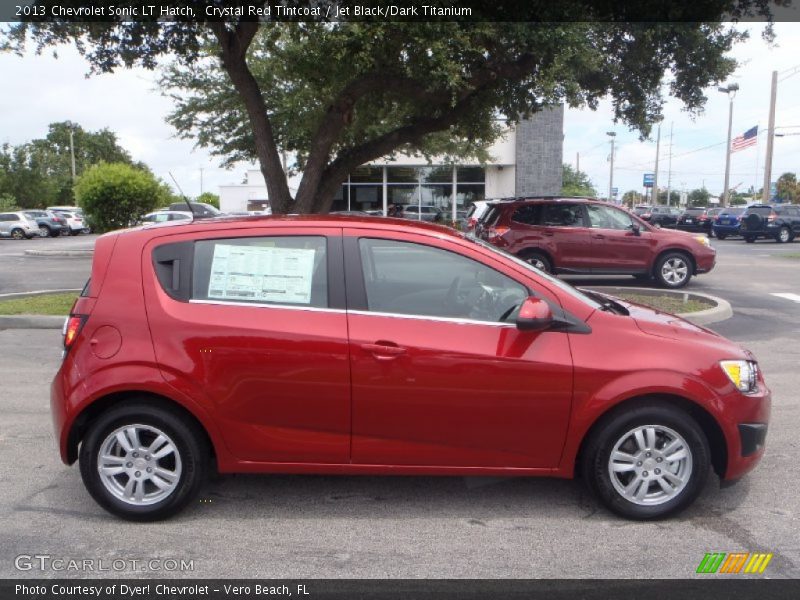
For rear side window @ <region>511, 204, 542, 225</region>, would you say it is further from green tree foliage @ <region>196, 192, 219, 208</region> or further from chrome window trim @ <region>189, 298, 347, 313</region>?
green tree foliage @ <region>196, 192, 219, 208</region>

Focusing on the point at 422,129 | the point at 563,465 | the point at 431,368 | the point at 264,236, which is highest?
Answer: the point at 422,129

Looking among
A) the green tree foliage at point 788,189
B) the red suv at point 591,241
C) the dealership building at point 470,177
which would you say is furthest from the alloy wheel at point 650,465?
the green tree foliage at point 788,189

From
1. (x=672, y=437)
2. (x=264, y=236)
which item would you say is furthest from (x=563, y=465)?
(x=264, y=236)

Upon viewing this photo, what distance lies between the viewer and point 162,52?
13047 millimetres

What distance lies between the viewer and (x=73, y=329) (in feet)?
13.9

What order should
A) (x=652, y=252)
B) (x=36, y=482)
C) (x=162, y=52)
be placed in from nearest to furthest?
1. (x=36, y=482)
2. (x=162, y=52)
3. (x=652, y=252)

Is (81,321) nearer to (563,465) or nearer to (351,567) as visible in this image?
(351,567)

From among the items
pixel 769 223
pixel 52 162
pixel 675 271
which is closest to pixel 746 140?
pixel 769 223

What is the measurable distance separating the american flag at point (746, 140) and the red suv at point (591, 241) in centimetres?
3029

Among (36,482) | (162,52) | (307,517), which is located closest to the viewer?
(307,517)

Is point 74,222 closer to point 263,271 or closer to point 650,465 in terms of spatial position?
point 263,271

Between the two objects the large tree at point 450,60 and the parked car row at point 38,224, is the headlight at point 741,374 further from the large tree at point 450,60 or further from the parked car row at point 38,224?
the parked car row at point 38,224

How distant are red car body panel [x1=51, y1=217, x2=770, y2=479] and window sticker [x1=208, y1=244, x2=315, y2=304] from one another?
3.6 inches

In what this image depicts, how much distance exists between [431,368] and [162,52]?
11.0 metres
